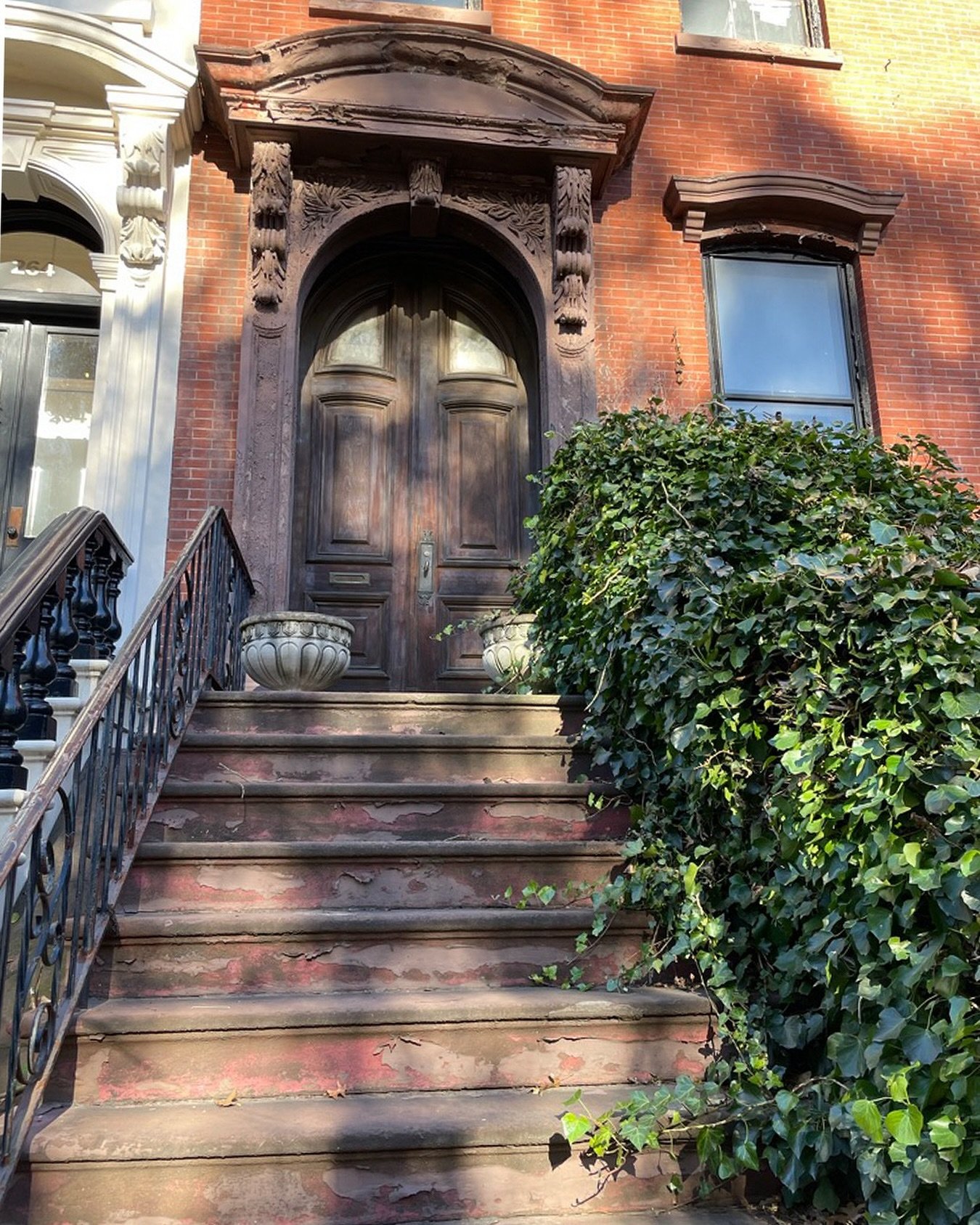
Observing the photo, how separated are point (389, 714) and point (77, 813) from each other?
5.54 feet

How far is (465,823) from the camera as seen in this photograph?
371 cm

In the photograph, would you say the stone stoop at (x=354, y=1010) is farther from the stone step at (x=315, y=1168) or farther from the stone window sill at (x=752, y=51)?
the stone window sill at (x=752, y=51)

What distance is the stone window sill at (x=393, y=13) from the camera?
6934 mm

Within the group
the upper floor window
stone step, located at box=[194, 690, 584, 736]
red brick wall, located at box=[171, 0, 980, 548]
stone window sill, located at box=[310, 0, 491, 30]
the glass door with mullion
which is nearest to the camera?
stone step, located at box=[194, 690, 584, 736]

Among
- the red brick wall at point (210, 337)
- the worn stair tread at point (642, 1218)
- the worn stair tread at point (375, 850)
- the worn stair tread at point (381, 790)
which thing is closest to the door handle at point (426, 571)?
the red brick wall at point (210, 337)

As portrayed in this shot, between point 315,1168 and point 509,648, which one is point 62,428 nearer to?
point 509,648

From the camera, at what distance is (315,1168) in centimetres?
237

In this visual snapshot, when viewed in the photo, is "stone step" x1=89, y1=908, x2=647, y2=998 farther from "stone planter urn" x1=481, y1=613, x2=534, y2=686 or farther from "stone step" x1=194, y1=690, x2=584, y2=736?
"stone planter urn" x1=481, y1=613, x2=534, y2=686

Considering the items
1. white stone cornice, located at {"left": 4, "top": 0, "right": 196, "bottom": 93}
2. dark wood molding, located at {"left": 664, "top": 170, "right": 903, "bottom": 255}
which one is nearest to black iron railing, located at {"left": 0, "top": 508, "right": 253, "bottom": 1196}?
white stone cornice, located at {"left": 4, "top": 0, "right": 196, "bottom": 93}

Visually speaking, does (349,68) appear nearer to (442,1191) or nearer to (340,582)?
(340,582)

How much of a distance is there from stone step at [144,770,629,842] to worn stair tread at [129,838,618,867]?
0.37 ft

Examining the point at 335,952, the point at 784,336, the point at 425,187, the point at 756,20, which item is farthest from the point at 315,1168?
the point at 756,20

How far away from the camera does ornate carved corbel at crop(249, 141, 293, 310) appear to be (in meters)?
6.24

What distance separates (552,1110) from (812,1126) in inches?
24.5
